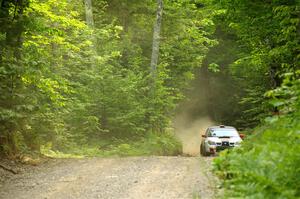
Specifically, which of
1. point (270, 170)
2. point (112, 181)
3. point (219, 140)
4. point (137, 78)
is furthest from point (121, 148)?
point (270, 170)

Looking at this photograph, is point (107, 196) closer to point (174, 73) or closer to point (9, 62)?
point (9, 62)

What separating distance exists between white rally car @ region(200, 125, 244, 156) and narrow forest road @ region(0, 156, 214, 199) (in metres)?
5.56

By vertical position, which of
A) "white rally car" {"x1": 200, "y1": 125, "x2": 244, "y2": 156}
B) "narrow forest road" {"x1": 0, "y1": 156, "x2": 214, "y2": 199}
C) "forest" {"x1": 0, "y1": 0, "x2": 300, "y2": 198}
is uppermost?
"forest" {"x1": 0, "y1": 0, "x2": 300, "y2": 198}

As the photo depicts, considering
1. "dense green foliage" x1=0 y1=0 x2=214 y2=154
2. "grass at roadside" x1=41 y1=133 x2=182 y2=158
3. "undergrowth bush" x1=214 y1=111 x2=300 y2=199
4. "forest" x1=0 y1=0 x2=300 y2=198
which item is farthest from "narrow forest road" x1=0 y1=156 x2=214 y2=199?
"grass at roadside" x1=41 y1=133 x2=182 y2=158

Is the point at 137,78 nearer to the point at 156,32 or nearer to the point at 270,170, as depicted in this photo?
the point at 156,32

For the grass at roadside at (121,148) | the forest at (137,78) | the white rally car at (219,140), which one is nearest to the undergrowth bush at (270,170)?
the forest at (137,78)

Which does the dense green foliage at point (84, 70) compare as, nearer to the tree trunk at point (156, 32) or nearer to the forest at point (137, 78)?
the forest at point (137, 78)

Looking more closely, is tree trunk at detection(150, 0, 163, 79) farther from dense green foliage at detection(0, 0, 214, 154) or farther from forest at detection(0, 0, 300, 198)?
dense green foliage at detection(0, 0, 214, 154)

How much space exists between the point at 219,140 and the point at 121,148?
4.90 metres

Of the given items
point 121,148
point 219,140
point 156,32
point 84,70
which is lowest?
point 121,148

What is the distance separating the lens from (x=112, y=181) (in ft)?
41.0

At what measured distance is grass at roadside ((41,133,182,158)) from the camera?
21450 mm

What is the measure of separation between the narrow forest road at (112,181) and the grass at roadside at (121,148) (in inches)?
174

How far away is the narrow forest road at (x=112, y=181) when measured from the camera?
10.7m
